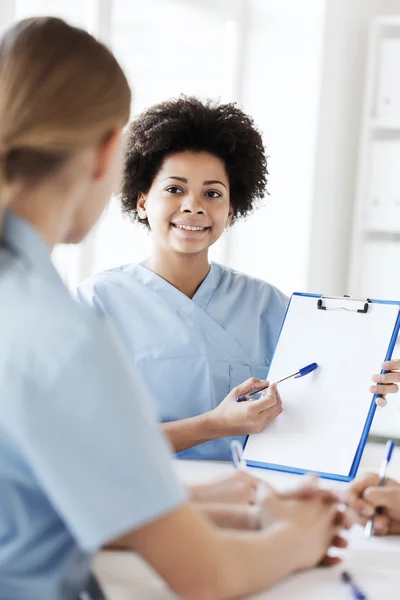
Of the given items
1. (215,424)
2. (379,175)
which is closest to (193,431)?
(215,424)

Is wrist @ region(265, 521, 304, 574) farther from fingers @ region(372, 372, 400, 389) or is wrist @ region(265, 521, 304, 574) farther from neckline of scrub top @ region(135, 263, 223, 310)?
neckline of scrub top @ region(135, 263, 223, 310)

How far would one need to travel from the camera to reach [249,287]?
191 cm

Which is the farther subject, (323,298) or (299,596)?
(323,298)

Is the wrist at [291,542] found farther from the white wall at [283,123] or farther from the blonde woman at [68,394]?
the white wall at [283,123]

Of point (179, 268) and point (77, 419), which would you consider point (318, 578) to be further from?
point (179, 268)

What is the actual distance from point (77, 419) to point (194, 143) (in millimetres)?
1219

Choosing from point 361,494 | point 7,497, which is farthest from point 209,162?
point 7,497

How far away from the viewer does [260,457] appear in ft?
5.01

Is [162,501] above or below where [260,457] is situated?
above

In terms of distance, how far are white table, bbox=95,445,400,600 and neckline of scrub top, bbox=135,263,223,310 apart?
2.47 feet

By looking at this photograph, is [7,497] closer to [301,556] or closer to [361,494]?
[301,556]

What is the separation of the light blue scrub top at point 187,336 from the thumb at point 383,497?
554 mm

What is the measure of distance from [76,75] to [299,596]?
63cm

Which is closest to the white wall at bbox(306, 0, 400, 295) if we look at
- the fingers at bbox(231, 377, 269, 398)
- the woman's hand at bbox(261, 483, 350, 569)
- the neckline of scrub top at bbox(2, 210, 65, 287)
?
the fingers at bbox(231, 377, 269, 398)
